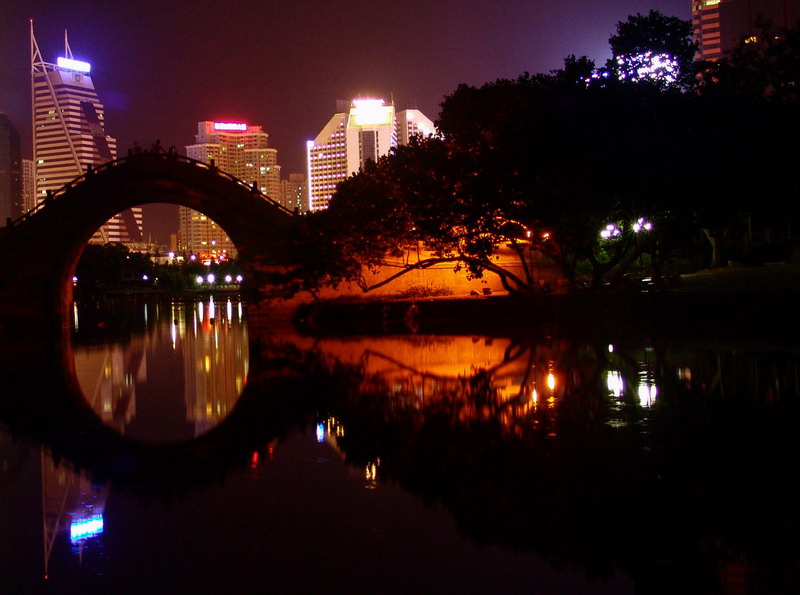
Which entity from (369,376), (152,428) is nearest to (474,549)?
(152,428)

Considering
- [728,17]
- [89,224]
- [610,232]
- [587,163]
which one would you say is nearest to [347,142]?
[728,17]

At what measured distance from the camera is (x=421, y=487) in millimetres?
7535

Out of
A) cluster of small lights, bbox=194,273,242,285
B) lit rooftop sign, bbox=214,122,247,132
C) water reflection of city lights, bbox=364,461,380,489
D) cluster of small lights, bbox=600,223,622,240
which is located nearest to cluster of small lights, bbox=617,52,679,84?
cluster of small lights, bbox=600,223,622,240

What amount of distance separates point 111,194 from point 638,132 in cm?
2397

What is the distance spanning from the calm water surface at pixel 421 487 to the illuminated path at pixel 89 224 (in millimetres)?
21747

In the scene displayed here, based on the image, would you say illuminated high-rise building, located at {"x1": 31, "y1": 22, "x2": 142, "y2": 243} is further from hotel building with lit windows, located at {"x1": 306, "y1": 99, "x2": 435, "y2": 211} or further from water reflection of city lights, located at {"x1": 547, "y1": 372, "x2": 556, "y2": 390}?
water reflection of city lights, located at {"x1": 547, "y1": 372, "x2": 556, "y2": 390}

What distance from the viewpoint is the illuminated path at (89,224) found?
1420 inches

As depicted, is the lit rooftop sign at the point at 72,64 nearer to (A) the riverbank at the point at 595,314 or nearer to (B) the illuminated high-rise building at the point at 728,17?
(B) the illuminated high-rise building at the point at 728,17

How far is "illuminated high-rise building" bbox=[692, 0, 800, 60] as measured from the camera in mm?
112062

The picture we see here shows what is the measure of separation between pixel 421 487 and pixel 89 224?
34.0 m

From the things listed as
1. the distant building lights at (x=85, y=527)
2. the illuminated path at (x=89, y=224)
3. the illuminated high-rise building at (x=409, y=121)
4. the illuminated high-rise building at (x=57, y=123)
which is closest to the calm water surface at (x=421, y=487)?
the distant building lights at (x=85, y=527)

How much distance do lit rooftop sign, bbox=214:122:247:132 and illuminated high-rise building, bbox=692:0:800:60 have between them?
70.6m

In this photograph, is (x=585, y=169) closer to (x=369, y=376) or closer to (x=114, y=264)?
(x=369, y=376)

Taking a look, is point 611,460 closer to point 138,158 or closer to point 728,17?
point 138,158
